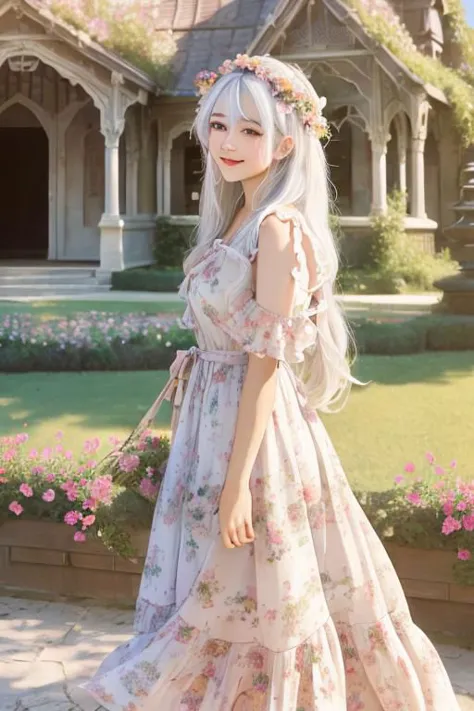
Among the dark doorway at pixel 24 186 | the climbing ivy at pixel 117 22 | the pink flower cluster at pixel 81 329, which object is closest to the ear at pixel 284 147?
the pink flower cluster at pixel 81 329

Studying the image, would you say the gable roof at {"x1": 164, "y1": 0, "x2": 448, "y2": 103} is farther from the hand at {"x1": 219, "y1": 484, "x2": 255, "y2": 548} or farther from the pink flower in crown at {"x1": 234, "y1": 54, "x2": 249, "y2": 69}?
the hand at {"x1": 219, "y1": 484, "x2": 255, "y2": 548}

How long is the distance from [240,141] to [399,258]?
709cm

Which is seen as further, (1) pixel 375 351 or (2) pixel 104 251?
(2) pixel 104 251

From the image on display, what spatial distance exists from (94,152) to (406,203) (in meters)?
4.38

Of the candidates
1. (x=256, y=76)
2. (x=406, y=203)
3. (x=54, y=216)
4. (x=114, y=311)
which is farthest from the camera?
(x=54, y=216)

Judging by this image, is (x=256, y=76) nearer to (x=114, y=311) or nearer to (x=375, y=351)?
(x=375, y=351)

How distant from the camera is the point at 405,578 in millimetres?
3178

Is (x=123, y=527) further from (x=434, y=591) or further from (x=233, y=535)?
(x=233, y=535)

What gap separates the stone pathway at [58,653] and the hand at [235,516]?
3.11 ft

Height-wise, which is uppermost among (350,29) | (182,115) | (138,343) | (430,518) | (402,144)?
(350,29)

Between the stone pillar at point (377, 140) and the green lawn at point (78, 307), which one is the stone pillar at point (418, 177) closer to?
the stone pillar at point (377, 140)

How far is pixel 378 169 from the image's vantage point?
10391 millimetres

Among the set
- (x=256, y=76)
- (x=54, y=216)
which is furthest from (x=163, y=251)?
(x=256, y=76)

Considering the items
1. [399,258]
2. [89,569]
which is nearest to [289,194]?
[89,569]
